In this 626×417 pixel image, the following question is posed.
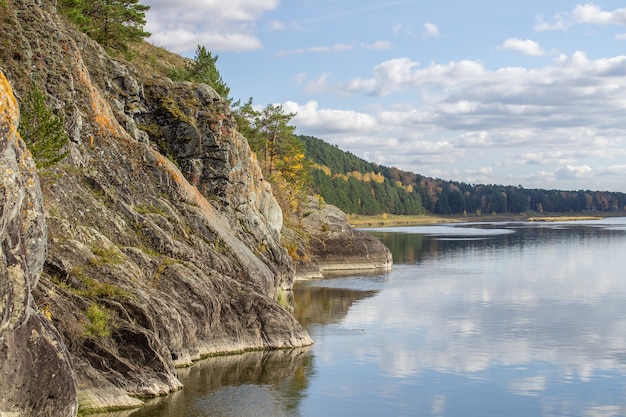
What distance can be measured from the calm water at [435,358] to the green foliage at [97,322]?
11.4ft

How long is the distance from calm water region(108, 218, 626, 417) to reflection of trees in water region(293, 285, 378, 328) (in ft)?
0.35

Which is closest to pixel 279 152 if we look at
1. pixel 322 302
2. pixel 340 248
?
pixel 340 248

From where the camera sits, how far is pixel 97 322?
3167cm

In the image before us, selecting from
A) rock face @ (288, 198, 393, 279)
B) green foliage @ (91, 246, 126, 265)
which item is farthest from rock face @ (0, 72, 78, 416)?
rock face @ (288, 198, 393, 279)

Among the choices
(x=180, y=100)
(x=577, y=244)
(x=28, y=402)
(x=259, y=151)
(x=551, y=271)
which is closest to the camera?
(x=28, y=402)

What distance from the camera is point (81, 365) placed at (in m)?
29.5

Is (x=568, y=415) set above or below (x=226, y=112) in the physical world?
below

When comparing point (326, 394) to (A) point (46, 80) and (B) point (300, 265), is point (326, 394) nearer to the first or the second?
(A) point (46, 80)

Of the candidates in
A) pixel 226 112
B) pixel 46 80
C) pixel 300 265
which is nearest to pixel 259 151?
pixel 300 265

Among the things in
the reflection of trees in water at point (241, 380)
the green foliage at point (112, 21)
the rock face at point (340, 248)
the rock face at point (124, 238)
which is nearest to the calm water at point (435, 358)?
the reflection of trees in water at point (241, 380)

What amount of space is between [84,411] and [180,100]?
3447 cm

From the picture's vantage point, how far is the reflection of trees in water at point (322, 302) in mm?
55219

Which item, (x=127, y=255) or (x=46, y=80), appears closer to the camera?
(x=127, y=255)

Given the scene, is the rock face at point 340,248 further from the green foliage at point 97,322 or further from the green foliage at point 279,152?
the green foliage at point 97,322
